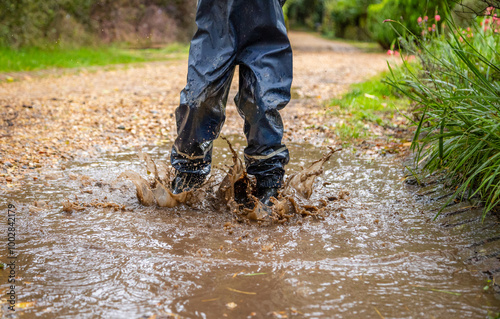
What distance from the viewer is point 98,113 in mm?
5160

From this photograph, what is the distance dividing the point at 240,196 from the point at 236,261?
0.82m

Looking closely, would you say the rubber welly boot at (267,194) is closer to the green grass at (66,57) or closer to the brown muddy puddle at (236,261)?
the brown muddy puddle at (236,261)

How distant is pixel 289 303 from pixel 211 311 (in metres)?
0.28

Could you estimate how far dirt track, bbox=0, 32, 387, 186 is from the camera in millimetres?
3711

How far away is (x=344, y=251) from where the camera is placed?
2043 mm

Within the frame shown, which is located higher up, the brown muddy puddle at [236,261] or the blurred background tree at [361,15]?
the blurred background tree at [361,15]

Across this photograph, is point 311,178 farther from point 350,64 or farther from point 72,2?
point 72,2

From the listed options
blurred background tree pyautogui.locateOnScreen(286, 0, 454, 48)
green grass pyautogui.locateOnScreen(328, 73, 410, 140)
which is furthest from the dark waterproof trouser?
green grass pyautogui.locateOnScreen(328, 73, 410, 140)

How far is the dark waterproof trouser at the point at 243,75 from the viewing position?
2379 millimetres

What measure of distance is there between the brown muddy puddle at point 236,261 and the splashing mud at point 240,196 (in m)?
0.06

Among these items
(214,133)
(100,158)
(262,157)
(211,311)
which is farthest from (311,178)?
(100,158)

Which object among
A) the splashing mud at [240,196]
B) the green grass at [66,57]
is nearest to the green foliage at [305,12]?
the green grass at [66,57]

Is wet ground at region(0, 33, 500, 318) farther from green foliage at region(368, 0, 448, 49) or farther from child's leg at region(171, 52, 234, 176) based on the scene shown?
green foliage at region(368, 0, 448, 49)

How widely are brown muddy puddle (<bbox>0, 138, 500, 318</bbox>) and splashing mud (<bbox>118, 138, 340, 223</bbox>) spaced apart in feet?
0.19
